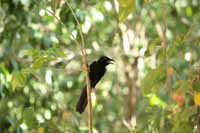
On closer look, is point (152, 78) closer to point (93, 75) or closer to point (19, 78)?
point (93, 75)

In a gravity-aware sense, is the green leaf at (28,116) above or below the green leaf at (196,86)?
below

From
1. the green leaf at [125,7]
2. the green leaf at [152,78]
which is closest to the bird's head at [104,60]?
the green leaf at [152,78]

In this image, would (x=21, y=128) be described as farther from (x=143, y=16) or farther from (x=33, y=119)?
(x=143, y=16)

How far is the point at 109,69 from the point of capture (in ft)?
14.0

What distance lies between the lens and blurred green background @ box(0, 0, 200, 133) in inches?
64.6

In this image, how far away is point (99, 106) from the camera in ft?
12.2

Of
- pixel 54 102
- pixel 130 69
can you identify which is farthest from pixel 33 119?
pixel 130 69

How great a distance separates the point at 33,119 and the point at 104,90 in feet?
7.59

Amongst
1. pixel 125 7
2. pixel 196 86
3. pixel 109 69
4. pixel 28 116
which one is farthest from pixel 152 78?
pixel 109 69

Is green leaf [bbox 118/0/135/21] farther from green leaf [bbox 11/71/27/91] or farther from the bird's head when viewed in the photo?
green leaf [bbox 11/71/27/91]

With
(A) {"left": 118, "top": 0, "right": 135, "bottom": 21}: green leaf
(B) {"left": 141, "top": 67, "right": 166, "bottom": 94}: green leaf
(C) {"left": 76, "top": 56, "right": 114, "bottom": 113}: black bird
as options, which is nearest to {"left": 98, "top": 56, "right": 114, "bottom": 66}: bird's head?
(C) {"left": 76, "top": 56, "right": 114, "bottom": 113}: black bird

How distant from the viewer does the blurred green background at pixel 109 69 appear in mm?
1640

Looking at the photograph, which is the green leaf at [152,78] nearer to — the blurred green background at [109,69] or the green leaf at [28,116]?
the blurred green background at [109,69]

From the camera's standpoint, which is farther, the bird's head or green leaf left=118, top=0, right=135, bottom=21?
the bird's head
